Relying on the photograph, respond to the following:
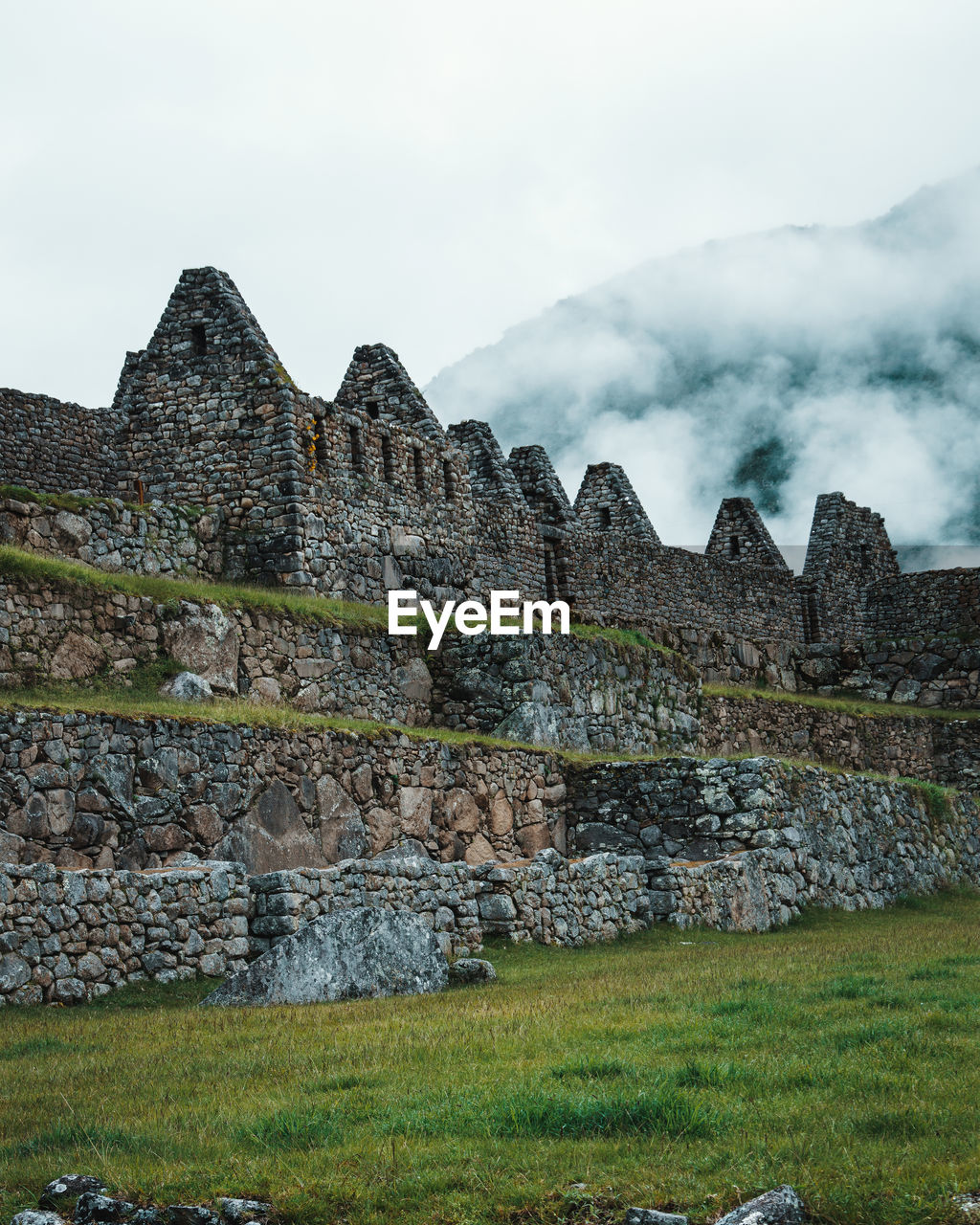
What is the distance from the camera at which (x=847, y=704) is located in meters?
30.3

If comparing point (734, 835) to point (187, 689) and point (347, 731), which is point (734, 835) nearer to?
point (347, 731)

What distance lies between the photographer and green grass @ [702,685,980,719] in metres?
27.1

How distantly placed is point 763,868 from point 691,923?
187 centimetres

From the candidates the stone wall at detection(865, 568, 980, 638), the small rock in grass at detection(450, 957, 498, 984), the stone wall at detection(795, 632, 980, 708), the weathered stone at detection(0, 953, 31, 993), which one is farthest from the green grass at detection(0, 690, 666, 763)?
the stone wall at detection(865, 568, 980, 638)

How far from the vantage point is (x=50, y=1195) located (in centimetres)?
538

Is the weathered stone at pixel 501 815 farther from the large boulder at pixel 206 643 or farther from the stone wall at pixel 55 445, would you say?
the stone wall at pixel 55 445

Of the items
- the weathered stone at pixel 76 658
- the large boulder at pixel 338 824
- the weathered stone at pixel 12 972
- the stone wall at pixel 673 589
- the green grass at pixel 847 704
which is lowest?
the weathered stone at pixel 12 972

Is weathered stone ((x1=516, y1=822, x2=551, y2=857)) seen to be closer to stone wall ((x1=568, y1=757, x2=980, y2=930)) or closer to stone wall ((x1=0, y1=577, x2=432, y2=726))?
stone wall ((x1=568, y1=757, x2=980, y2=930))

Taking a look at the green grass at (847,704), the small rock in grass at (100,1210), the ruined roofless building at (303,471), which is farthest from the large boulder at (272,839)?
the green grass at (847,704)

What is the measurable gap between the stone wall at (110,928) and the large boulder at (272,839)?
229cm

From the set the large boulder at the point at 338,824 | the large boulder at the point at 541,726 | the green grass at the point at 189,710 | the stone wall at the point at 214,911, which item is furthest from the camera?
the large boulder at the point at 541,726

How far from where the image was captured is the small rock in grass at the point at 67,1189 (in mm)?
5371

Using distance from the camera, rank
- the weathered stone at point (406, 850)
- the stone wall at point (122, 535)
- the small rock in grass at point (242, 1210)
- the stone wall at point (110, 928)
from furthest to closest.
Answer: the stone wall at point (122, 535) → the weathered stone at point (406, 850) → the stone wall at point (110, 928) → the small rock in grass at point (242, 1210)

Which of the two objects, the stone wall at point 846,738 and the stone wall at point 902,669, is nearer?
the stone wall at point 846,738
